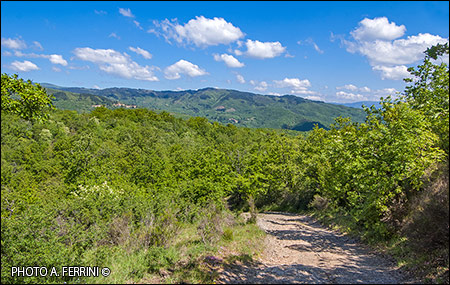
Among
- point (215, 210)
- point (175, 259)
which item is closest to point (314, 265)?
point (175, 259)

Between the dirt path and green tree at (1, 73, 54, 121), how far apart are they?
24.0ft

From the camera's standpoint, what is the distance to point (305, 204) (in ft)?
103

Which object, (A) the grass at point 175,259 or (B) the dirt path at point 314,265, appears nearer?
(A) the grass at point 175,259

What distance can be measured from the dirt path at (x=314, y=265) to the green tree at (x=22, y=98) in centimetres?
733

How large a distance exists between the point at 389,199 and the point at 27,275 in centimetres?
1383

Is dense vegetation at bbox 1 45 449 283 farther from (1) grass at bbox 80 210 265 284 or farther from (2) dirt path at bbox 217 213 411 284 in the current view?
(2) dirt path at bbox 217 213 411 284

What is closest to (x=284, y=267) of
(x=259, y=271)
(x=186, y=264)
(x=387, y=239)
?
(x=259, y=271)

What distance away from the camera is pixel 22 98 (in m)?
7.47

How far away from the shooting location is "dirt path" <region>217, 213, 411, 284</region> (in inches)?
301

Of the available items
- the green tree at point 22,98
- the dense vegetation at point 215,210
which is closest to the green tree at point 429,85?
the dense vegetation at point 215,210

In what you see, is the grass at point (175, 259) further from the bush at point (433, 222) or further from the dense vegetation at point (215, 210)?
the bush at point (433, 222)

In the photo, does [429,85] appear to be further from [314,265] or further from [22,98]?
[22,98]

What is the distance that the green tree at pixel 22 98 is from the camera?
7.22 metres

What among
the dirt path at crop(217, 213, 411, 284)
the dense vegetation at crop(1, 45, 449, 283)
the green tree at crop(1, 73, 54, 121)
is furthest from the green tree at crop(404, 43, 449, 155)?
the green tree at crop(1, 73, 54, 121)
